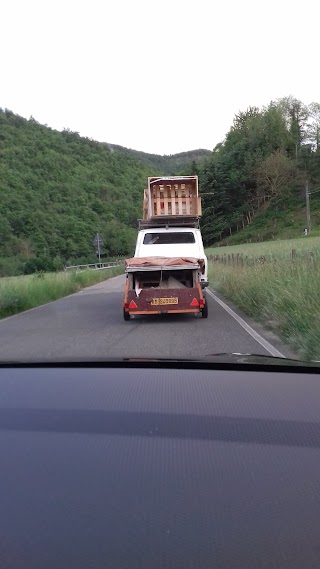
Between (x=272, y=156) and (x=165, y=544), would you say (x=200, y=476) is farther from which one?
(x=272, y=156)

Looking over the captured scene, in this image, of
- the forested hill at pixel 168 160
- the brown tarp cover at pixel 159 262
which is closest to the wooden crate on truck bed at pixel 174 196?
the brown tarp cover at pixel 159 262

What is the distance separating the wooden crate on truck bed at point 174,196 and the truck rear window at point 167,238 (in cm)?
132

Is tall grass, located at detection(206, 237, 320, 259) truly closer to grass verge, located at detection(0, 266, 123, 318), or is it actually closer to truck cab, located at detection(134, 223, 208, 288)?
truck cab, located at detection(134, 223, 208, 288)

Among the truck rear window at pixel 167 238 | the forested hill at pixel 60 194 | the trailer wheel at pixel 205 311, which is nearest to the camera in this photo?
the trailer wheel at pixel 205 311

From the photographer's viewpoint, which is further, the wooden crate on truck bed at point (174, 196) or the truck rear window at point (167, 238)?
the wooden crate on truck bed at point (174, 196)

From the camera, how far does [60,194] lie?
73812mm

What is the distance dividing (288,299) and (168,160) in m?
106

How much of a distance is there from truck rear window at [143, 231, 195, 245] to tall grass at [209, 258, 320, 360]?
2.13 meters

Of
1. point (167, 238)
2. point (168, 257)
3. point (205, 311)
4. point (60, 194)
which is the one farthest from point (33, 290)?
point (60, 194)

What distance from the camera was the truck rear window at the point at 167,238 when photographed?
599 inches

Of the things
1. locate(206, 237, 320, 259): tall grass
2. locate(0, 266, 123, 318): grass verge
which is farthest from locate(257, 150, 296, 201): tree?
locate(0, 266, 123, 318): grass verge

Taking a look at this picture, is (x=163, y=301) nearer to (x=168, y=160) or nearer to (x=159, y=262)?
(x=159, y=262)

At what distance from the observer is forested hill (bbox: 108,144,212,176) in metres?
93.6

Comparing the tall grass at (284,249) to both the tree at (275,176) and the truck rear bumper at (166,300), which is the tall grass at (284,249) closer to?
the truck rear bumper at (166,300)
